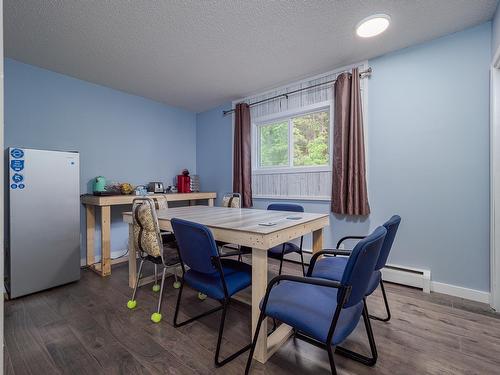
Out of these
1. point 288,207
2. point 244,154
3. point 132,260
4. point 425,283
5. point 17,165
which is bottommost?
point 425,283

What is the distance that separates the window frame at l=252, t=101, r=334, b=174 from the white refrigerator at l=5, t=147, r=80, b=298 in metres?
2.40

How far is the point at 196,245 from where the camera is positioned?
1.46 metres

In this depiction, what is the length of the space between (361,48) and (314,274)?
234 centimetres

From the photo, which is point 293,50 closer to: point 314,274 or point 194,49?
point 194,49

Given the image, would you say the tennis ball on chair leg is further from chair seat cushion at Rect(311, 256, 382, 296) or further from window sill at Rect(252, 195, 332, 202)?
window sill at Rect(252, 195, 332, 202)

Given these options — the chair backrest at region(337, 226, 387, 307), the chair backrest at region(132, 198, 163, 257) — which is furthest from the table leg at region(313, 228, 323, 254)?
the chair backrest at region(132, 198, 163, 257)

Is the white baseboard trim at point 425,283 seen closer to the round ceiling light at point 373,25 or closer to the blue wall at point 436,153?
the blue wall at point 436,153

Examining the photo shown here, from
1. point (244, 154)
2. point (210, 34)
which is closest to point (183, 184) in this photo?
point (244, 154)

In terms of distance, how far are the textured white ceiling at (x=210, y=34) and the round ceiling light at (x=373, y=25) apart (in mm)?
58

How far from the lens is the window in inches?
127

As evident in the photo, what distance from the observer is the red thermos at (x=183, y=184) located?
13.7 feet

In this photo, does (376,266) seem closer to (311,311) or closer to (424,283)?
(311,311)

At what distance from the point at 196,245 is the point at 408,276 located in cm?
225

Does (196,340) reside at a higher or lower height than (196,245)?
lower
